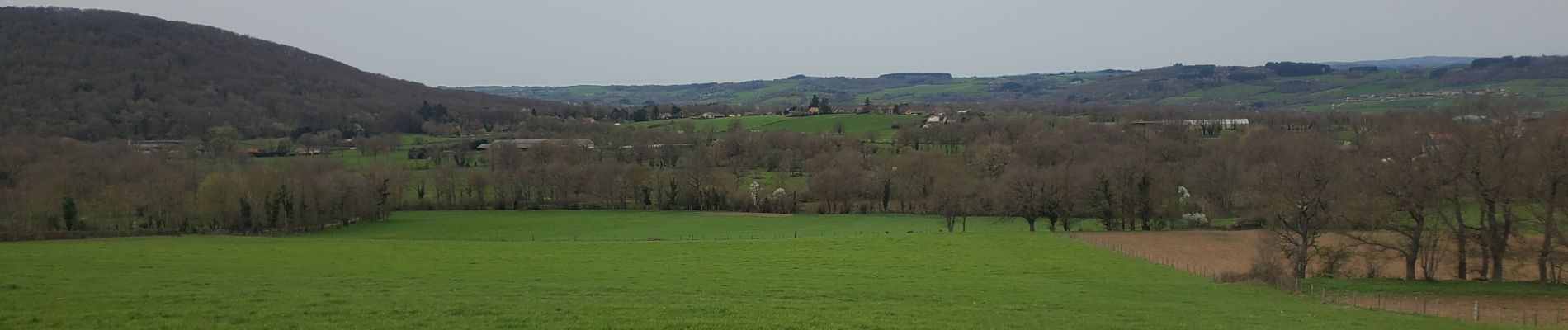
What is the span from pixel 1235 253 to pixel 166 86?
156 m

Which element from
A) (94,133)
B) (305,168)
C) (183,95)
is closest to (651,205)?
(305,168)

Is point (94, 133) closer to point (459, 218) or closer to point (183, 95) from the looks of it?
point (183, 95)

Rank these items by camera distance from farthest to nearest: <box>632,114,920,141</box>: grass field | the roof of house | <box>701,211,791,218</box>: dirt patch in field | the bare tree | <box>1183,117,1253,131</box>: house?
1. <box>632,114,920,141</box>: grass field
2. the roof of house
3. <box>1183,117,1253,131</box>: house
4. <box>701,211,791,218</box>: dirt patch in field
5. the bare tree

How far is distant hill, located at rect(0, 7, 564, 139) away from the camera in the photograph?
11850 cm

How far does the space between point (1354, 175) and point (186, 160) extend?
98321 millimetres

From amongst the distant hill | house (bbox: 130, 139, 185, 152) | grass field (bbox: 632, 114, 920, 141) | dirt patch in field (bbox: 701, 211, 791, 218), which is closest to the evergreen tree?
dirt patch in field (bbox: 701, 211, 791, 218)

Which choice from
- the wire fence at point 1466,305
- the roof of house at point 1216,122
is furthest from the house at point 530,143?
the wire fence at point 1466,305

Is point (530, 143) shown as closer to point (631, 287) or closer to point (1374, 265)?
point (631, 287)

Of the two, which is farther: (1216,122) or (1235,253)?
(1216,122)

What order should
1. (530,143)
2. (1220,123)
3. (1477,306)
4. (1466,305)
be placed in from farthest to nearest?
1. (1220,123)
2. (530,143)
3. (1466,305)
4. (1477,306)

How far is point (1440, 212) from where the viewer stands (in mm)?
32438

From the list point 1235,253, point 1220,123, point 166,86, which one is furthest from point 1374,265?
point 166,86

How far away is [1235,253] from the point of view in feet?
150

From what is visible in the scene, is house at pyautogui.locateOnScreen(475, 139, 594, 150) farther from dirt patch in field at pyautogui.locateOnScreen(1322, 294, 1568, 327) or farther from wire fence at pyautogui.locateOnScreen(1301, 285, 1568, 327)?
dirt patch in field at pyautogui.locateOnScreen(1322, 294, 1568, 327)
